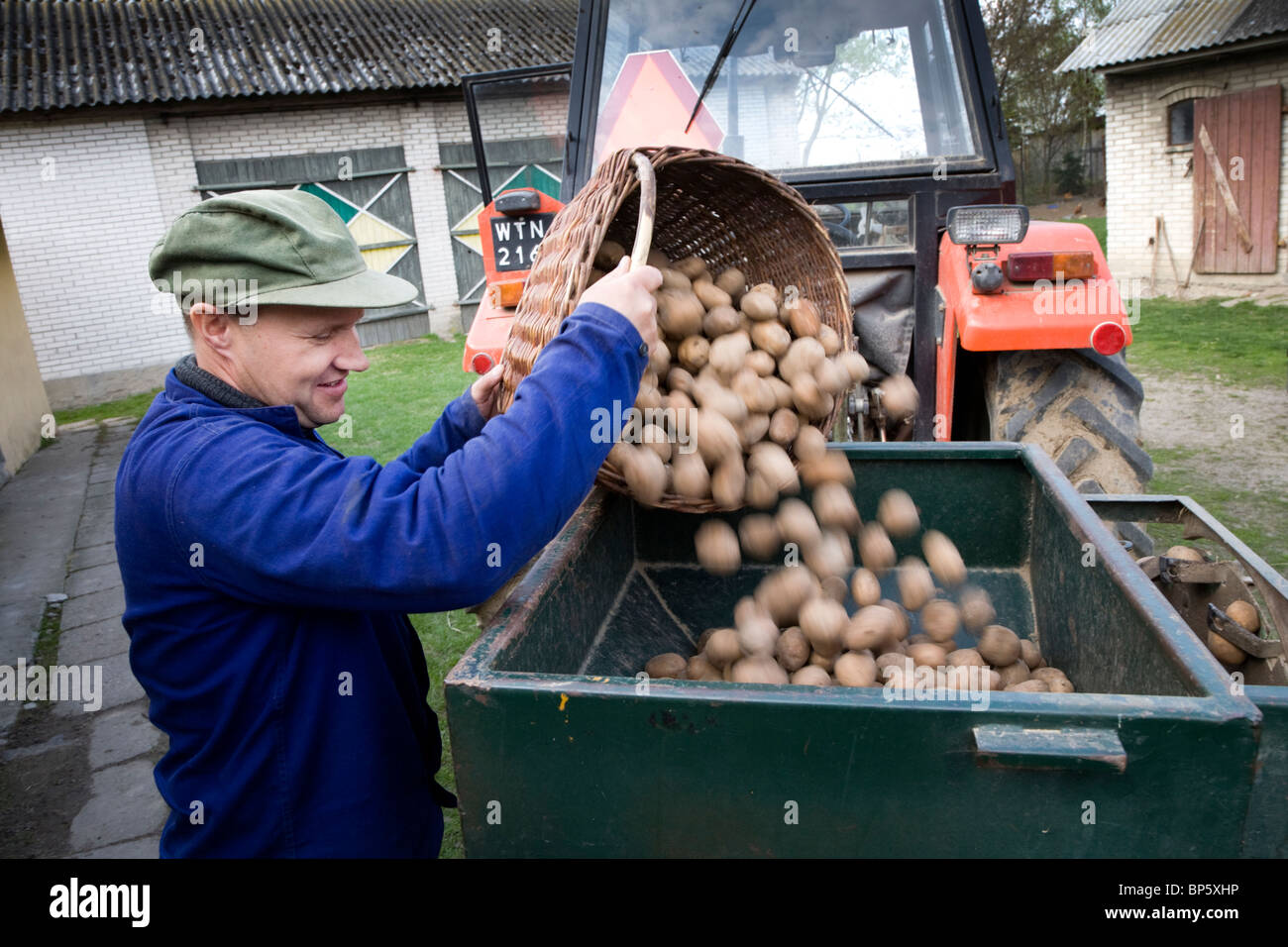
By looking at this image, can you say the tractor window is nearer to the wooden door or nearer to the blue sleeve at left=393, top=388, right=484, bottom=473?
the blue sleeve at left=393, top=388, right=484, bottom=473

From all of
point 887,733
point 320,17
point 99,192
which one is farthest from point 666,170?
point 320,17

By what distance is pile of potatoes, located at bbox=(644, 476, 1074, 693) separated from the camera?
2.02 m

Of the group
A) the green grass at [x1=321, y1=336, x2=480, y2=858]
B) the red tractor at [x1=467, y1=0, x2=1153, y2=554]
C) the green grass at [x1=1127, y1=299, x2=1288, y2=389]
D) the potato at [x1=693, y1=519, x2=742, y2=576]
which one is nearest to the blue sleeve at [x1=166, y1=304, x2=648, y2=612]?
the potato at [x1=693, y1=519, x2=742, y2=576]

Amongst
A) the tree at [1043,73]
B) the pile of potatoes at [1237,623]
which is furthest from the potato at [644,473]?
the tree at [1043,73]

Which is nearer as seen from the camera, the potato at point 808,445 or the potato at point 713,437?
the potato at point 713,437

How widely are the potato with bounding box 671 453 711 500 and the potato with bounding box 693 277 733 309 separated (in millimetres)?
507

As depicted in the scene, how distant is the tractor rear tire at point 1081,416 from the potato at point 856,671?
1332mm

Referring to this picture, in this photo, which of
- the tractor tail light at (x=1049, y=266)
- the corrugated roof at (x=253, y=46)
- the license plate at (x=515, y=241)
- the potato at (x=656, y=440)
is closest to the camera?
the potato at (x=656, y=440)

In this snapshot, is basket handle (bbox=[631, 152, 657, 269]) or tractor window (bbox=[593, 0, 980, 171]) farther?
tractor window (bbox=[593, 0, 980, 171])

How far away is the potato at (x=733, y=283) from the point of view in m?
2.42

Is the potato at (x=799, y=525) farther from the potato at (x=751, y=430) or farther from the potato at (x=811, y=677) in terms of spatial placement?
the potato at (x=811, y=677)

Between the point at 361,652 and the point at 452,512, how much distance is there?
1.37 feet

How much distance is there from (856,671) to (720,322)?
0.84m

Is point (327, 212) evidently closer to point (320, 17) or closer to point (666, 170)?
point (666, 170)
